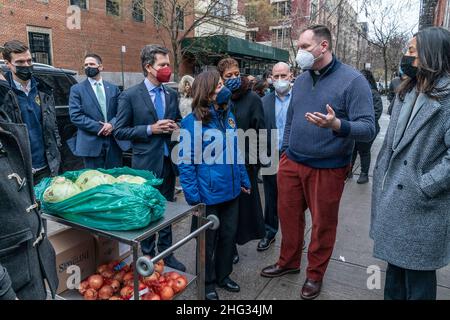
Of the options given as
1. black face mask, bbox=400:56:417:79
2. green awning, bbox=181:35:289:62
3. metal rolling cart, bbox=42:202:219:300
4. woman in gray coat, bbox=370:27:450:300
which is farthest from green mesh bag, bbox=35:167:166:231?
green awning, bbox=181:35:289:62

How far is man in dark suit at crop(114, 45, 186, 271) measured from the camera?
10.6 ft

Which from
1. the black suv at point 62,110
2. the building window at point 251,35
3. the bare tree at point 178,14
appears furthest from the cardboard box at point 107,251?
the building window at point 251,35

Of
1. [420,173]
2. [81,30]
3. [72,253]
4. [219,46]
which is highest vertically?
[81,30]

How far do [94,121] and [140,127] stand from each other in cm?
118

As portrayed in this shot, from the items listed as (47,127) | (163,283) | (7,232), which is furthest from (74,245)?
(47,127)

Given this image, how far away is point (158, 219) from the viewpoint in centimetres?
217

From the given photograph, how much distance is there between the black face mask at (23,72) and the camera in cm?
367

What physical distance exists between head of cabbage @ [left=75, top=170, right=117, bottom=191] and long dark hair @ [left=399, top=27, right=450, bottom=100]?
2018 millimetres

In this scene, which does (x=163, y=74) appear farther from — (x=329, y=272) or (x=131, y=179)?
(x=329, y=272)

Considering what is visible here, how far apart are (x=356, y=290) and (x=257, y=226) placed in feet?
3.33

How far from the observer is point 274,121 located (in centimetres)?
418

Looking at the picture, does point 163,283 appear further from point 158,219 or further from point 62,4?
point 62,4

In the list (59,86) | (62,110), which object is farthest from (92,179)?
(59,86)

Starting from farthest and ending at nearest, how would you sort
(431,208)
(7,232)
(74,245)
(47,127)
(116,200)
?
(47,127) < (74,245) < (431,208) < (116,200) < (7,232)
